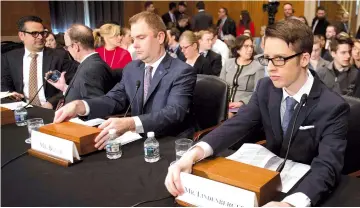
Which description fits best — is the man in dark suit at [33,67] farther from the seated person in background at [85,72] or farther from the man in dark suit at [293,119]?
the man in dark suit at [293,119]

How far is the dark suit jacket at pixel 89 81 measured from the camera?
8.41 ft

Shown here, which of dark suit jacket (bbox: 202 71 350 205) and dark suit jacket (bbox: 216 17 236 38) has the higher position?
dark suit jacket (bbox: 216 17 236 38)

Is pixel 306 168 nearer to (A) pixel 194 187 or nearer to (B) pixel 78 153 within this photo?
(A) pixel 194 187

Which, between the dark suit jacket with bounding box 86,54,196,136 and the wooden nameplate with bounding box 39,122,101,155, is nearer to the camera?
the wooden nameplate with bounding box 39,122,101,155

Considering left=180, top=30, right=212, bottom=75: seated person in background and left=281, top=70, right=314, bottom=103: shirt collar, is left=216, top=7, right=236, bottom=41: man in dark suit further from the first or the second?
left=281, top=70, right=314, bottom=103: shirt collar

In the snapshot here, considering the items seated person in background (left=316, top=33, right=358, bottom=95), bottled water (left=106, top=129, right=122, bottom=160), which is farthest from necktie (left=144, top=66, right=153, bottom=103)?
seated person in background (left=316, top=33, right=358, bottom=95)

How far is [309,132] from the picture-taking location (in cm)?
144

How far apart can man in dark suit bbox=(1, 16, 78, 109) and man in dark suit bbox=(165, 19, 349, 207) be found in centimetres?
205

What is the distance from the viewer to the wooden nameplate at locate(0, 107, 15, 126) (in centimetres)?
205

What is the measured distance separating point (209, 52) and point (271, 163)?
3520 millimetres

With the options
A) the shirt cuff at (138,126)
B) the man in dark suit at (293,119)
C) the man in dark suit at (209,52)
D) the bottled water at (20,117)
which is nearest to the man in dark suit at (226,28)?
the man in dark suit at (209,52)

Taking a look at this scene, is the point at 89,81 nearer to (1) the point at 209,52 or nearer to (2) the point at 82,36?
(2) the point at 82,36

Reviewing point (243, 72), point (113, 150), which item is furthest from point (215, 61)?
point (113, 150)

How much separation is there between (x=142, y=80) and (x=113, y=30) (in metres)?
2.03
